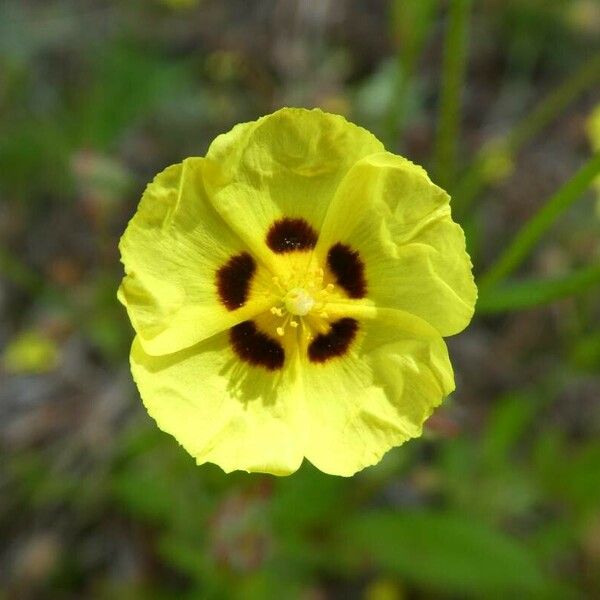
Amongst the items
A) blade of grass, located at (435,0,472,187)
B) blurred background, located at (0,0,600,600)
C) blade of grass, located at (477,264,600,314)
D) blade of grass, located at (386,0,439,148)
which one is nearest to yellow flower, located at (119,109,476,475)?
blade of grass, located at (477,264,600,314)

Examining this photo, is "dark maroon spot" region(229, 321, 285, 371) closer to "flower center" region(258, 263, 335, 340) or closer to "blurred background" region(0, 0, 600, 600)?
"flower center" region(258, 263, 335, 340)

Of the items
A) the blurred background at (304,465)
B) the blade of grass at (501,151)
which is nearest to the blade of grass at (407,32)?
the blurred background at (304,465)

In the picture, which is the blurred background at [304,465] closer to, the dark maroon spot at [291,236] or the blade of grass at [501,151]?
the blade of grass at [501,151]

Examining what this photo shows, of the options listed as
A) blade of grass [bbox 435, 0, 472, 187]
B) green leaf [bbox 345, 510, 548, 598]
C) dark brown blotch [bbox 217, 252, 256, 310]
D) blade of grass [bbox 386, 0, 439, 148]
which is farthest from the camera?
green leaf [bbox 345, 510, 548, 598]

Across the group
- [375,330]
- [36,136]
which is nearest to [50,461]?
[36,136]

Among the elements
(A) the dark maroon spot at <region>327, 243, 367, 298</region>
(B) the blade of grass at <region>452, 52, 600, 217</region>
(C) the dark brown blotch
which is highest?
(A) the dark maroon spot at <region>327, 243, 367, 298</region>

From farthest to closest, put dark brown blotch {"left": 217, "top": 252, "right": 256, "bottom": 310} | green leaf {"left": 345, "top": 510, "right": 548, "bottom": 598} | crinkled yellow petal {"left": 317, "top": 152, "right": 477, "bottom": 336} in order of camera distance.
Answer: green leaf {"left": 345, "top": 510, "right": 548, "bottom": 598}, dark brown blotch {"left": 217, "top": 252, "right": 256, "bottom": 310}, crinkled yellow petal {"left": 317, "top": 152, "right": 477, "bottom": 336}

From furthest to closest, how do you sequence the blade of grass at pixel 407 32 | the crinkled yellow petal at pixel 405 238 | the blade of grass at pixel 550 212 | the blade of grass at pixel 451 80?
the blade of grass at pixel 407 32
the blade of grass at pixel 451 80
the blade of grass at pixel 550 212
the crinkled yellow petal at pixel 405 238
